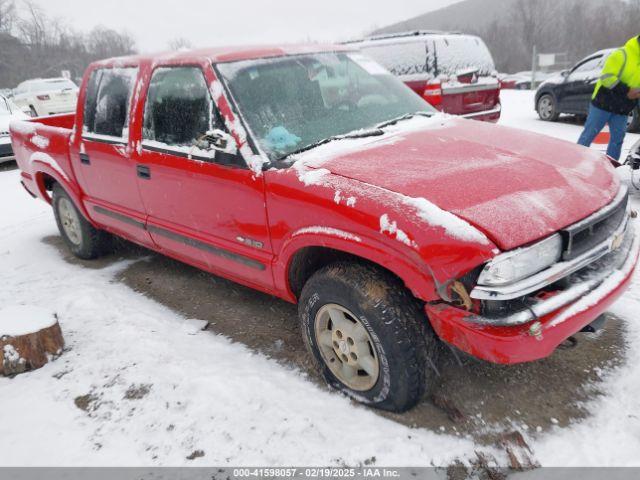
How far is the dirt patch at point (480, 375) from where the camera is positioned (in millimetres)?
2449

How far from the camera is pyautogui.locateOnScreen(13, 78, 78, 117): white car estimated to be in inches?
623

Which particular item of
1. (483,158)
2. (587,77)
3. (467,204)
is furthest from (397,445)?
(587,77)

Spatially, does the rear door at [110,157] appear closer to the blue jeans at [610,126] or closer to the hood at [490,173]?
the hood at [490,173]

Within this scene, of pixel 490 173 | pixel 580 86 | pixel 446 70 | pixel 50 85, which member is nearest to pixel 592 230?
pixel 490 173

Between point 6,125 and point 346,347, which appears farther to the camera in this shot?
point 6,125

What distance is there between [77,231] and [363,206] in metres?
3.74

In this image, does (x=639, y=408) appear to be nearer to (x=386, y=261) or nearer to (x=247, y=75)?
(x=386, y=261)

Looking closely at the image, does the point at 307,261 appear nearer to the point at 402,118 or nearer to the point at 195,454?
the point at 195,454

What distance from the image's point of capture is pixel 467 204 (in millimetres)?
2129

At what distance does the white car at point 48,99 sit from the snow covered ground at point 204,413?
14.7m

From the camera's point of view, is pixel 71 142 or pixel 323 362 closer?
pixel 323 362

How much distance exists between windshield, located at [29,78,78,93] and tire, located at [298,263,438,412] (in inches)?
672

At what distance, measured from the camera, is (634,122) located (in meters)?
8.84

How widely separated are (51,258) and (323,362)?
147 inches
